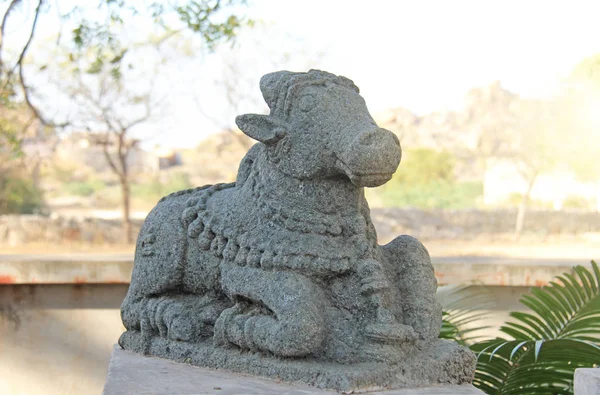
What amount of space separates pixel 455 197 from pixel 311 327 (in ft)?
87.0

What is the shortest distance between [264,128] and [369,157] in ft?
1.48

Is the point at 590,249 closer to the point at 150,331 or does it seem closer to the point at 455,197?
the point at 455,197

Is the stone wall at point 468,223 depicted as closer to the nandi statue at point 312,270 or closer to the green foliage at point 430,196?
the green foliage at point 430,196

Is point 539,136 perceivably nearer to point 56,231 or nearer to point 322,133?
point 56,231

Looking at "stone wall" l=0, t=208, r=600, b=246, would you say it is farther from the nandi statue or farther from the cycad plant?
the nandi statue

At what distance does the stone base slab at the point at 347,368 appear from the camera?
8.19 feet

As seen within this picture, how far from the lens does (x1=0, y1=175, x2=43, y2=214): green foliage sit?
60.8 ft

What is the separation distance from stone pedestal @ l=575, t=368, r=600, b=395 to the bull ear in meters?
1.31

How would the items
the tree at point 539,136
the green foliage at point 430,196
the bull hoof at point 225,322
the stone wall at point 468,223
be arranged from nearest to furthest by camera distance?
the bull hoof at point 225,322 → the stone wall at point 468,223 → the tree at point 539,136 → the green foliage at point 430,196

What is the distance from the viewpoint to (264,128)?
2795 millimetres

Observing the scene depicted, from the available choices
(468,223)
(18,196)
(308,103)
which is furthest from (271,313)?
(18,196)

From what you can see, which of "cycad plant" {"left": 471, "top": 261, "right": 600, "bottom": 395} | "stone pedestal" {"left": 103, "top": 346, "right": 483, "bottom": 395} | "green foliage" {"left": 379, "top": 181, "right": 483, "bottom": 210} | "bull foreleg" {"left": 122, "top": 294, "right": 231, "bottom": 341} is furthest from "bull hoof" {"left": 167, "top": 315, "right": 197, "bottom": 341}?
"green foliage" {"left": 379, "top": 181, "right": 483, "bottom": 210}

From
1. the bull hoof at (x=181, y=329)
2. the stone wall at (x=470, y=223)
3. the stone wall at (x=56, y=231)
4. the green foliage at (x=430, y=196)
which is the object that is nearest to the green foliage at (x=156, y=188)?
the green foliage at (x=430, y=196)

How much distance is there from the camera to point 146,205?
2497 centimetres
